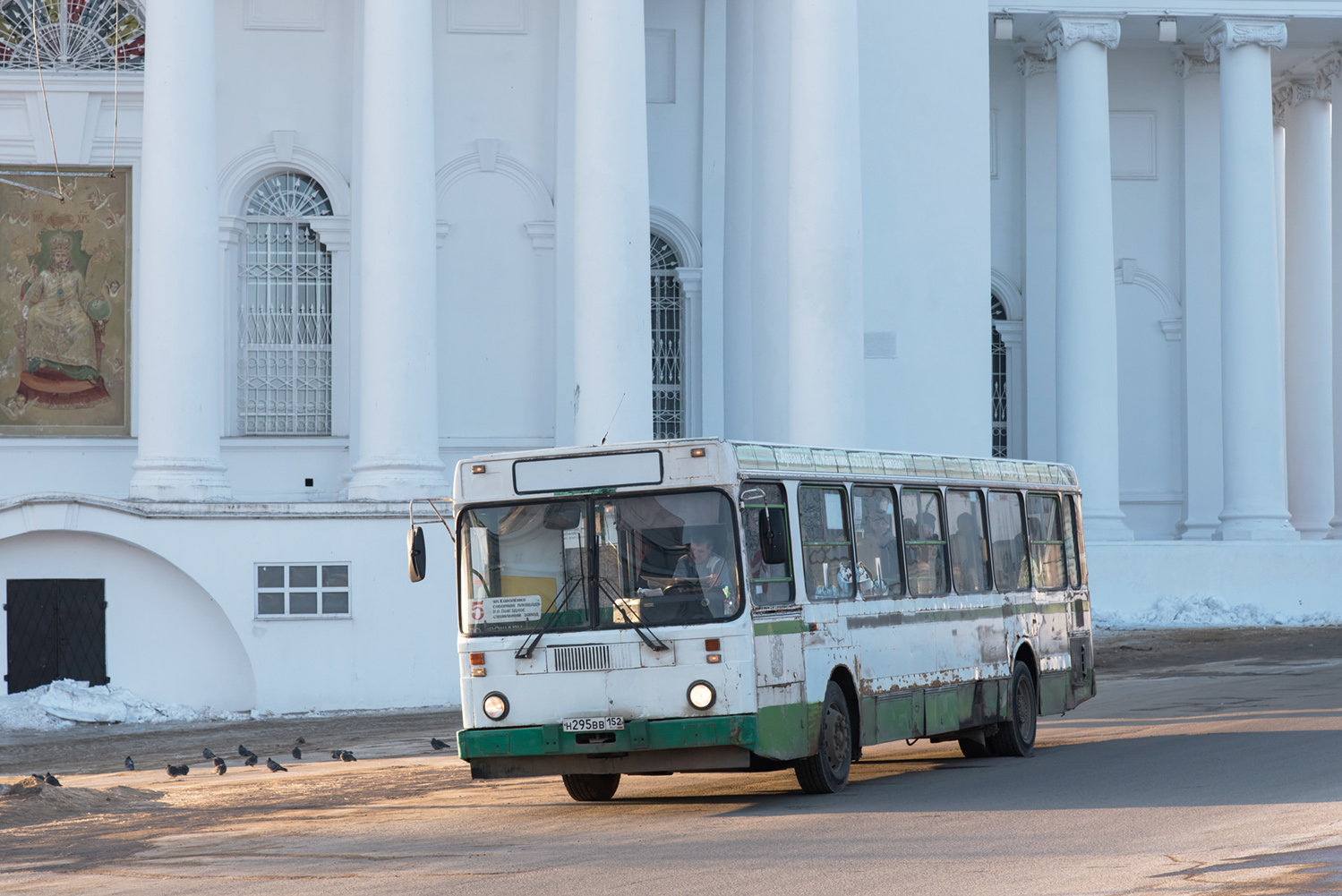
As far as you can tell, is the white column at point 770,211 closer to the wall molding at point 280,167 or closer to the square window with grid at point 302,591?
the wall molding at point 280,167

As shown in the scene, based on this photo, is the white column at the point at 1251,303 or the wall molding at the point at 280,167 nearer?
the wall molding at the point at 280,167

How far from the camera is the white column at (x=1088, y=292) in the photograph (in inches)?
1303

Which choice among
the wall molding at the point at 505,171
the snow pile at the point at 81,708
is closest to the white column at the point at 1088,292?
the wall molding at the point at 505,171

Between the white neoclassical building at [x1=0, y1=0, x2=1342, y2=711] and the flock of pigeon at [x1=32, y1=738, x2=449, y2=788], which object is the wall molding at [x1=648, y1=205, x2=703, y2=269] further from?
the flock of pigeon at [x1=32, y1=738, x2=449, y2=788]

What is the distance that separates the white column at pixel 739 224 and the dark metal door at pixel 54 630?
1033cm

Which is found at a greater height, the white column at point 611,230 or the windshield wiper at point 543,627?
the white column at point 611,230

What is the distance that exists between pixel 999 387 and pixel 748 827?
2681 centimetres

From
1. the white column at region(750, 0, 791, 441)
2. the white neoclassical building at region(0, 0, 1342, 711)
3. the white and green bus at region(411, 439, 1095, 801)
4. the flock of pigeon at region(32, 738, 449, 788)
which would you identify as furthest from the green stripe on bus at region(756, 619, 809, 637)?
the white column at region(750, 0, 791, 441)

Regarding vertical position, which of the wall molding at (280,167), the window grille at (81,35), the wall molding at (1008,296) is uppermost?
the window grille at (81,35)

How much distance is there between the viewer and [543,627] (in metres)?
12.0

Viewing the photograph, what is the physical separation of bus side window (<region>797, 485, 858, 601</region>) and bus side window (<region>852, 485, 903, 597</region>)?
0.17 m

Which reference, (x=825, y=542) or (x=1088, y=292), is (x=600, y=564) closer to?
(x=825, y=542)

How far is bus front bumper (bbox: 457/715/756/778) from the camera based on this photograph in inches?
456

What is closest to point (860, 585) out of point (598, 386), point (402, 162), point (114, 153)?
point (598, 386)
